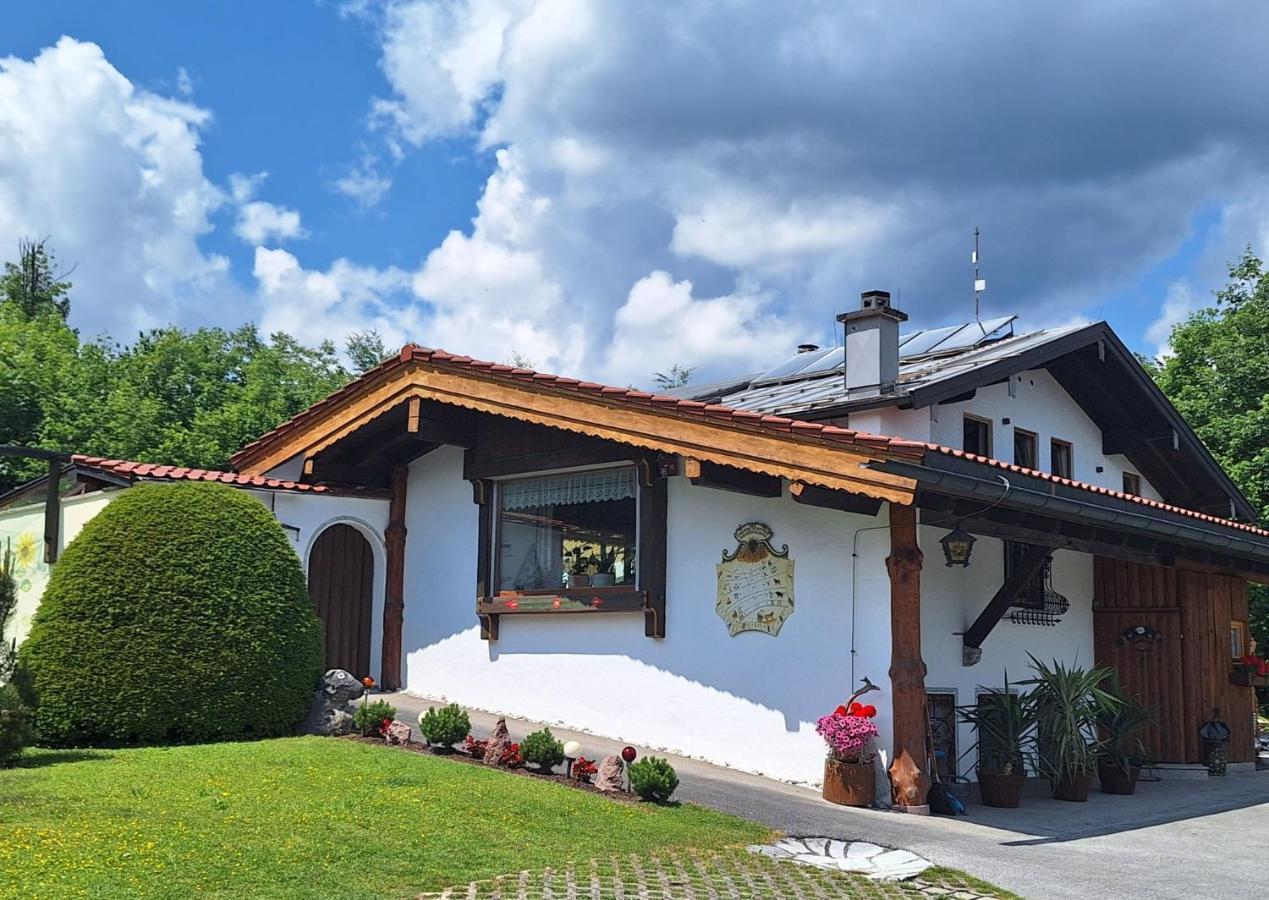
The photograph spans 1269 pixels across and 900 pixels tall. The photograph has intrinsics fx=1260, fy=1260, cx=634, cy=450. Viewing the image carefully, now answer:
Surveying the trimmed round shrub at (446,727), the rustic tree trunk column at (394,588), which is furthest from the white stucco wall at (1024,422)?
the rustic tree trunk column at (394,588)

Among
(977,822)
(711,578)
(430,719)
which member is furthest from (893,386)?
(430,719)

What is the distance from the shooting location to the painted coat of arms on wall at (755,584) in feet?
40.0

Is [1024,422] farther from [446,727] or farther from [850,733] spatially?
[446,727]

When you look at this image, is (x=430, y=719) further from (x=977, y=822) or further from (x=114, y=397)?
(x=114, y=397)

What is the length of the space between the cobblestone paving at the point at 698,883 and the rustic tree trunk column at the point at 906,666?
281cm

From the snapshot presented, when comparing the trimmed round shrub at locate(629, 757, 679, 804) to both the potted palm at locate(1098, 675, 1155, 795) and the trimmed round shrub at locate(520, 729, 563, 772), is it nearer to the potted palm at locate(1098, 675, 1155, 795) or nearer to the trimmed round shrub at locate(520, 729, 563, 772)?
the trimmed round shrub at locate(520, 729, 563, 772)

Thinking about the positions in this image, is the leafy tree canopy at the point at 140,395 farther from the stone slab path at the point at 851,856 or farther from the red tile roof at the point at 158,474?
the stone slab path at the point at 851,856

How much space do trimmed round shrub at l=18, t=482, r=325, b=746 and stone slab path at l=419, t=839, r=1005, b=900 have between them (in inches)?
201

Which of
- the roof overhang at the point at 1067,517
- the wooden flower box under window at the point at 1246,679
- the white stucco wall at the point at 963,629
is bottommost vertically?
the wooden flower box under window at the point at 1246,679

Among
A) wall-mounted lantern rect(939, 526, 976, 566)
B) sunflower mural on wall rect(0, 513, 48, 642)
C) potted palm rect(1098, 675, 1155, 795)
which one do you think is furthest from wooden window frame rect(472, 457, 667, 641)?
potted palm rect(1098, 675, 1155, 795)

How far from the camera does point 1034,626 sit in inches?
574

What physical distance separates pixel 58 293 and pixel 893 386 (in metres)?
33.1

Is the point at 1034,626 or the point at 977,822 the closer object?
the point at 977,822

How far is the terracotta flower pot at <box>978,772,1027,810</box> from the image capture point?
11727 millimetres
